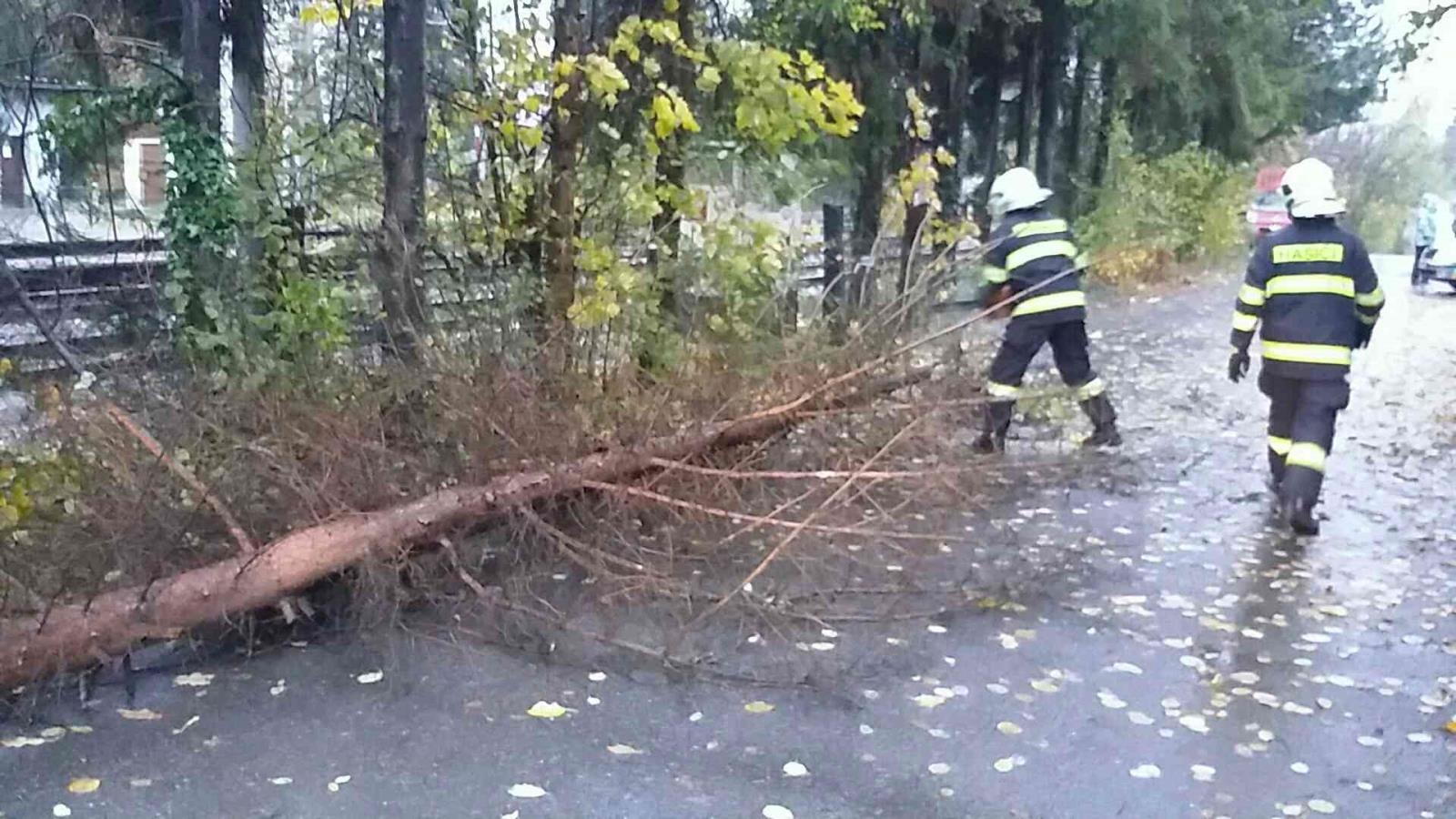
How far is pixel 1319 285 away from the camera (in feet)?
22.5

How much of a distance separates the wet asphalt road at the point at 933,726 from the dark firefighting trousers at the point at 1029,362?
5.27ft

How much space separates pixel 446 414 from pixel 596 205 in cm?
209

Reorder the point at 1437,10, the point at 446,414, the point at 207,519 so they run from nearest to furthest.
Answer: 1. the point at 207,519
2. the point at 446,414
3. the point at 1437,10

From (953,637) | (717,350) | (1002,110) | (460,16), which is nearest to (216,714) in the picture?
(953,637)

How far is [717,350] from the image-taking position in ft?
23.5

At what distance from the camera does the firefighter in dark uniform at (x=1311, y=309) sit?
686 cm

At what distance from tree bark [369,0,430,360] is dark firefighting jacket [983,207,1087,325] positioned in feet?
10.8

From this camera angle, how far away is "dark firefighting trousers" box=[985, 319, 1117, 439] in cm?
823

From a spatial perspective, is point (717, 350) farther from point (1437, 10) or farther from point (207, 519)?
point (1437, 10)

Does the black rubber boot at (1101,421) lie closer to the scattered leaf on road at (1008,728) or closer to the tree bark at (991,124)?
the scattered leaf on road at (1008,728)

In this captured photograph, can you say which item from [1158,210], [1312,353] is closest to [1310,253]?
[1312,353]

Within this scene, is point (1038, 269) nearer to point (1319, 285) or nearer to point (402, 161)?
point (1319, 285)

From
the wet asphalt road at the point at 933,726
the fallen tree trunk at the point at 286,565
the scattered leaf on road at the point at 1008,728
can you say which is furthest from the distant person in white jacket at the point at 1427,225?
the scattered leaf on road at the point at 1008,728

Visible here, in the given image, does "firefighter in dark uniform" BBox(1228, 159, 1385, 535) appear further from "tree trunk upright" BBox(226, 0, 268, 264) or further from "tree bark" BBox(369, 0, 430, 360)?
"tree trunk upright" BBox(226, 0, 268, 264)
